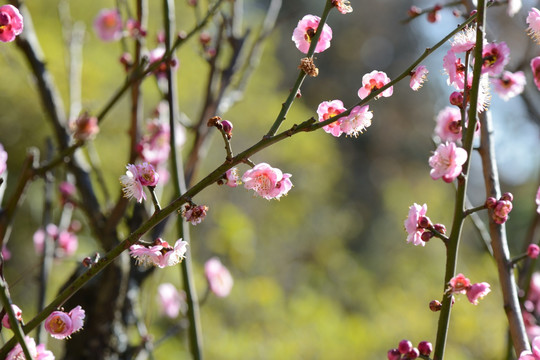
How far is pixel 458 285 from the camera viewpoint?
23.1 inches

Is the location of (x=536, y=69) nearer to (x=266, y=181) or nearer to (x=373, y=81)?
(x=373, y=81)

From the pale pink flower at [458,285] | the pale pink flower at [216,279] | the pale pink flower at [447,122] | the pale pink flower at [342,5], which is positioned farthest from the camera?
the pale pink flower at [216,279]

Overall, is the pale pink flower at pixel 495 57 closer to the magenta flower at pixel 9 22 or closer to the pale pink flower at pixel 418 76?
the pale pink flower at pixel 418 76

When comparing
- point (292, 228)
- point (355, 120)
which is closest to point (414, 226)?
point (355, 120)

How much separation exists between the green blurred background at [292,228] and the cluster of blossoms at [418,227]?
649 mm

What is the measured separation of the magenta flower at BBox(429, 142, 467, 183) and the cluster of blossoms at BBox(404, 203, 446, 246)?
48 millimetres

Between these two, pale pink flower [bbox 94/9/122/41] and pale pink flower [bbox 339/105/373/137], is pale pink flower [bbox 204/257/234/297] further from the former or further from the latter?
pale pink flower [bbox 339/105/373/137]

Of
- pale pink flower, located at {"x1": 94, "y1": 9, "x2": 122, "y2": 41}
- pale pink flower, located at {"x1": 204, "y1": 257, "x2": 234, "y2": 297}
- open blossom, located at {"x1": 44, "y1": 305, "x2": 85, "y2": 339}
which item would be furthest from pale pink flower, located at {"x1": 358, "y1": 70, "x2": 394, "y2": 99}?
pale pink flower, located at {"x1": 94, "y1": 9, "x2": 122, "y2": 41}

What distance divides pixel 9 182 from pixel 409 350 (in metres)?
4.98

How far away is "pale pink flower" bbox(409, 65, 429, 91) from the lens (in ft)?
2.08

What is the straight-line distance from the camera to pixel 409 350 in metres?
0.57

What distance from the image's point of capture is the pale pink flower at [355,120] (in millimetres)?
616

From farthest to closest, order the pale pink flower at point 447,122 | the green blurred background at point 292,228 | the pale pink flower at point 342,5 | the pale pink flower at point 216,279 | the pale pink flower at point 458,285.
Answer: the green blurred background at point 292,228 < the pale pink flower at point 216,279 < the pale pink flower at point 447,122 < the pale pink flower at point 342,5 < the pale pink flower at point 458,285

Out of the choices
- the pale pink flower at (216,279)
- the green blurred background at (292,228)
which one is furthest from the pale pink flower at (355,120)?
the pale pink flower at (216,279)
